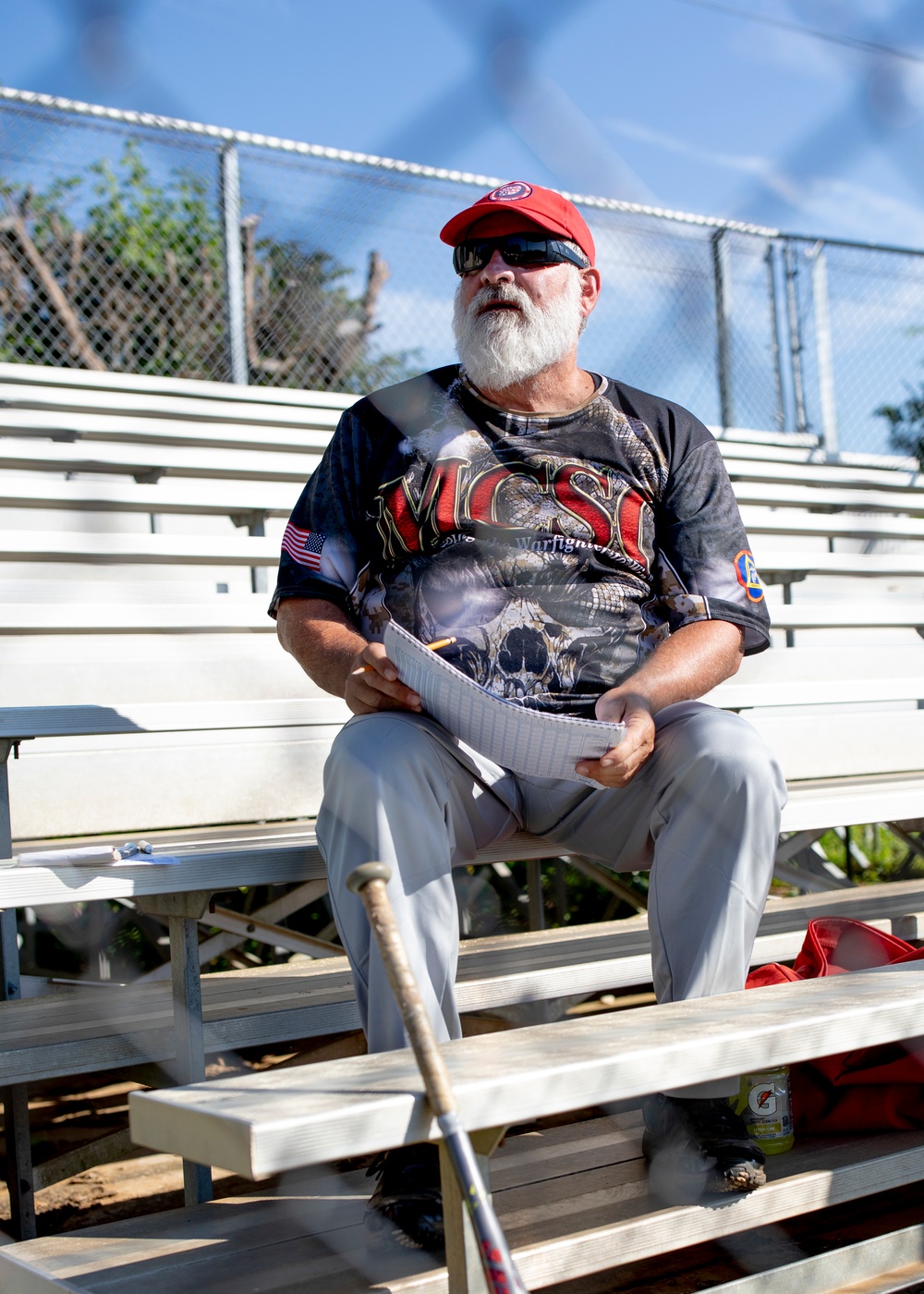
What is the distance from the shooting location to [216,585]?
2803 mm

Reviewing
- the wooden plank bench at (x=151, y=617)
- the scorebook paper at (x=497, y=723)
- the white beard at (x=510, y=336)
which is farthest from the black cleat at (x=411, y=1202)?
the wooden plank bench at (x=151, y=617)

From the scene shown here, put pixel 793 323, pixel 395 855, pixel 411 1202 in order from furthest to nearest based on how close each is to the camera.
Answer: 1. pixel 793 323
2. pixel 395 855
3. pixel 411 1202

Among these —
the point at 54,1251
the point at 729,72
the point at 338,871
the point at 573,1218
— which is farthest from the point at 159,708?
the point at 729,72

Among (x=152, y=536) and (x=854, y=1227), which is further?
(x=152, y=536)

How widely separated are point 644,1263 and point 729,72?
1152 mm

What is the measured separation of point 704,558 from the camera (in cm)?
147

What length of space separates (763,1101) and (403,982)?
2.19 ft

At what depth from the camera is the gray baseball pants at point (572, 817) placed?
3.58 ft

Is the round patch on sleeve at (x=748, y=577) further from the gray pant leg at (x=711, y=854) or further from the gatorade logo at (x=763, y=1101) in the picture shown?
the gatorade logo at (x=763, y=1101)

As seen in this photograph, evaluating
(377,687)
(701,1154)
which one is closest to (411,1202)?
(701,1154)

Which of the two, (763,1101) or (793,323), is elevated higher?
(793,323)

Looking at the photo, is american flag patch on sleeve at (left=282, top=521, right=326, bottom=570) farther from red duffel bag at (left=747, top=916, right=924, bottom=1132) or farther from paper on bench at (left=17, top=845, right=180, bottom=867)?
red duffel bag at (left=747, top=916, right=924, bottom=1132)

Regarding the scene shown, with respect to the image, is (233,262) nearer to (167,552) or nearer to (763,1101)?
(167,552)

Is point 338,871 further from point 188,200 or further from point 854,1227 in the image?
point 188,200
